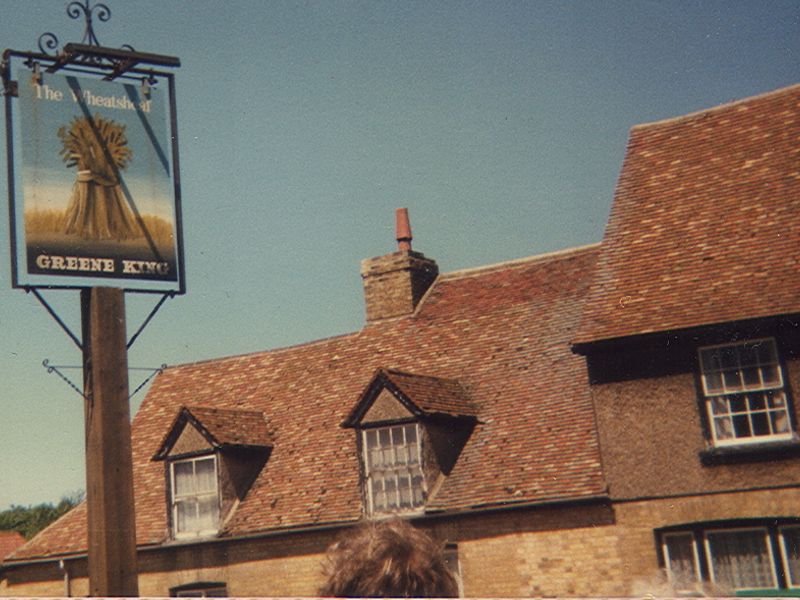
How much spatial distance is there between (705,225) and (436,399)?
605cm

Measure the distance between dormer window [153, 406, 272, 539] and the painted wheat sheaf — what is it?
809 cm

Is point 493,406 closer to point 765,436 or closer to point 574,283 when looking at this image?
point 574,283

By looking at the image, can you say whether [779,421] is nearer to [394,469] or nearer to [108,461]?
[394,469]

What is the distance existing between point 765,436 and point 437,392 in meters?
6.55

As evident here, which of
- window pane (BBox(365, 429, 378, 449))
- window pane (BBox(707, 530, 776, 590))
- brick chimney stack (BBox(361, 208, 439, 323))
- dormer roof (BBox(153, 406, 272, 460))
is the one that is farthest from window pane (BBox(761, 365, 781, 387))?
dormer roof (BBox(153, 406, 272, 460))

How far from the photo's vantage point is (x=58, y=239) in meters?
14.7

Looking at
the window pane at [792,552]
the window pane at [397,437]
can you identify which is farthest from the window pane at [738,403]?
the window pane at [397,437]

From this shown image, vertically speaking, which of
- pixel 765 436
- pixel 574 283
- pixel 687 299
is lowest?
pixel 765 436

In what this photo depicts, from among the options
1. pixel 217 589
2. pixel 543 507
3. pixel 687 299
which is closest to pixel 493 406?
pixel 543 507

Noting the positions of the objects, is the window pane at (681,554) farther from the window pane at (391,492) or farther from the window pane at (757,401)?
the window pane at (391,492)

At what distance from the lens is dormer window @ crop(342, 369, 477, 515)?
19922 mm

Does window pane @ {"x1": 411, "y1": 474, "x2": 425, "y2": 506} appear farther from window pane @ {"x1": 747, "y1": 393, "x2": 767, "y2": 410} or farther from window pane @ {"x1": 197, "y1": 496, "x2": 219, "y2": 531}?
window pane @ {"x1": 747, "y1": 393, "x2": 767, "y2": 410}

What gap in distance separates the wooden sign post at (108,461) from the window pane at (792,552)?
9.73 m

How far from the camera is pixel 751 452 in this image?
1653 cm
